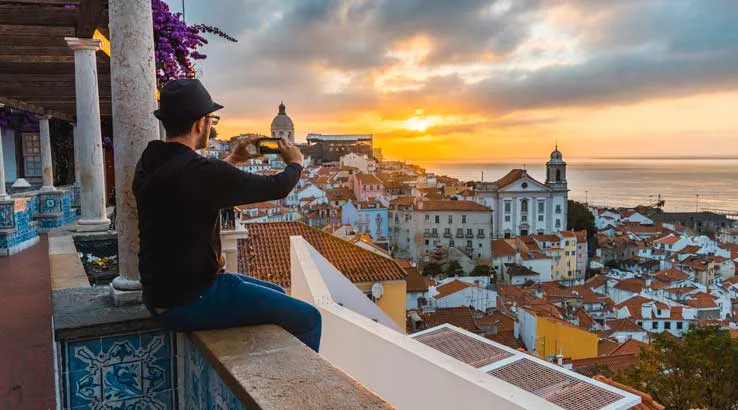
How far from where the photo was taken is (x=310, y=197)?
213 feet

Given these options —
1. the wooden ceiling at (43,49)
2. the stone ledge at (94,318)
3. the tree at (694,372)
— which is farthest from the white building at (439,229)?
the stone ledge at (94,318)

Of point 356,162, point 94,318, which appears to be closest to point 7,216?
point 94,318

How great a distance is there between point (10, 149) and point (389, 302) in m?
11.0

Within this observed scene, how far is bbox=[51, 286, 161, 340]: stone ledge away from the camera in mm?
2338

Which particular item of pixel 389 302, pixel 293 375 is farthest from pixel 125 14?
pixel 389 302

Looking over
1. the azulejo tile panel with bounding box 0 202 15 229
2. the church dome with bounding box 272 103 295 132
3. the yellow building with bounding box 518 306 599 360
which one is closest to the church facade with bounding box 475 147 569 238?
the yellow building with bounding box 518 306 599 360

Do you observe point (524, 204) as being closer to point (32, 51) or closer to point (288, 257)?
point (288, 257)

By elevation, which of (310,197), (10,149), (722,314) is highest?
(10,149)

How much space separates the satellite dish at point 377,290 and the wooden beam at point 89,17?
25.5 ft

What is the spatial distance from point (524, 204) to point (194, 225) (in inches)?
2765

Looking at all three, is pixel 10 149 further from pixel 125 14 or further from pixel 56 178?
pixel 125 14

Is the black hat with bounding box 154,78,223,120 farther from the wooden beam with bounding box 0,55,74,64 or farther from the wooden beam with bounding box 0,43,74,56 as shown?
the wooden beam with bounding box 0,55,74,64

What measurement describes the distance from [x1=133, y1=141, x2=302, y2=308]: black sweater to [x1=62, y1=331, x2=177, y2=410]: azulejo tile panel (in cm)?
39

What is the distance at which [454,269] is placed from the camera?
54.9 metres
